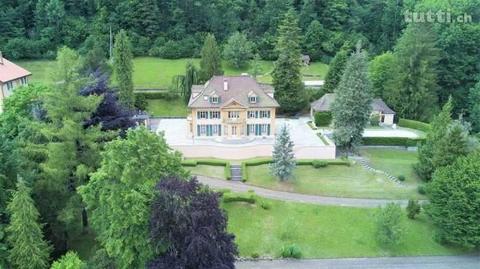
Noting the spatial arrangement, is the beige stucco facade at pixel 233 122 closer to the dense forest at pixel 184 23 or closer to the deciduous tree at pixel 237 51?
the deciduous tree at pixel 237 51

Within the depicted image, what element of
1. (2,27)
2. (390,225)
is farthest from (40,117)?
(2,27)

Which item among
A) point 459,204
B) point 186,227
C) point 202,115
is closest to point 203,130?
point 202,115

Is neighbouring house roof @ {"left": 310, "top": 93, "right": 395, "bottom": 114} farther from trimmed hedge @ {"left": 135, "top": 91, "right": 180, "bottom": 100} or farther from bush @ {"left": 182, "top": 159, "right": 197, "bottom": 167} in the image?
bush @ {"left": 182, "top": 159, "right": 197, "bottom": 167}

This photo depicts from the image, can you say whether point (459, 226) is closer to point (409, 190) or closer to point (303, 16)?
point (409, 190)

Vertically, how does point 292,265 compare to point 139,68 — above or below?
below

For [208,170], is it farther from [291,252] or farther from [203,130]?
[291,252]

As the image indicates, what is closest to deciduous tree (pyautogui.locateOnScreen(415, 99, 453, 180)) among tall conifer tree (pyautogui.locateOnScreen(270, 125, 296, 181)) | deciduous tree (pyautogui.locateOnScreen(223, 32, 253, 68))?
tall conifer tree (pyautogui.locateOnScreen(270, 125, 296, 181))
